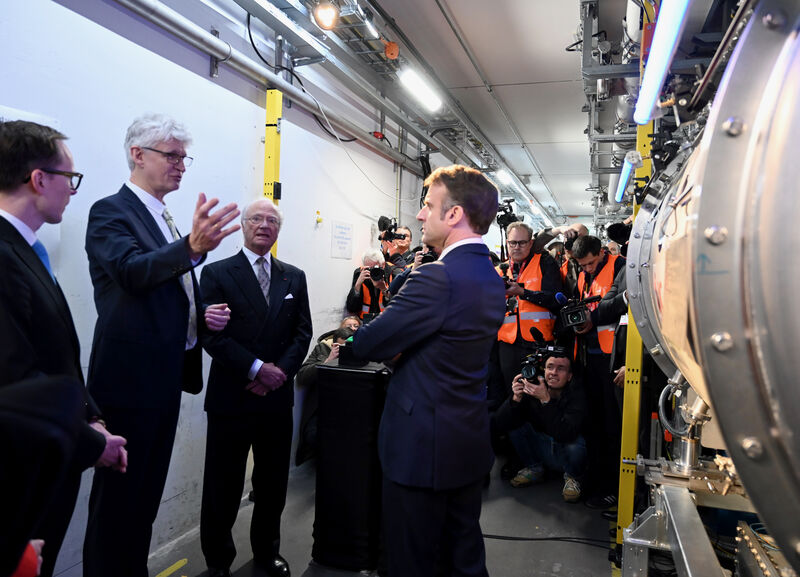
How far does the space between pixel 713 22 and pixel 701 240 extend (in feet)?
4.82

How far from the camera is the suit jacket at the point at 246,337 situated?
6.46ft

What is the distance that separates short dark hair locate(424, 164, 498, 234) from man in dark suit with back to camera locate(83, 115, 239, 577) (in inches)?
25.7

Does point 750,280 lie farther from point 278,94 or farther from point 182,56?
point 278,94

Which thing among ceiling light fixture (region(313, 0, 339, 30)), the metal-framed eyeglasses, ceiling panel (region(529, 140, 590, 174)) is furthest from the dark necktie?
ceiling panel (region(529, 140, 590, 174))

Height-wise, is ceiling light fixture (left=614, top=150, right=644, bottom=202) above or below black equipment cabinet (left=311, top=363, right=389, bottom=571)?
above

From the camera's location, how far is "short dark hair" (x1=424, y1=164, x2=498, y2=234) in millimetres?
1530

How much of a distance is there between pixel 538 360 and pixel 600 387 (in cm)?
44

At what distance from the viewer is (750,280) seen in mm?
442

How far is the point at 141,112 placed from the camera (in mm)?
2086

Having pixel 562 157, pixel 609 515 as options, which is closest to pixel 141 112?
pixel 609 515

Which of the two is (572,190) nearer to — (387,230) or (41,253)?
(387,230)

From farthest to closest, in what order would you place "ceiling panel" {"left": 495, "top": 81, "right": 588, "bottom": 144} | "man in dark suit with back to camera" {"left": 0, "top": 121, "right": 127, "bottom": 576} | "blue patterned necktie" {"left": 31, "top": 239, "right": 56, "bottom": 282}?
"ceiling panel" {"left": 495, "top": 81, "right": 588, "bottom": 144}, "blue patterned necktie" {"left": 31, "top": 239, "right": 56, "bottom": 282}, "man in dark suit with back to camera" {"left": 0, "top": 121, "right": 127, "bottom": 576}

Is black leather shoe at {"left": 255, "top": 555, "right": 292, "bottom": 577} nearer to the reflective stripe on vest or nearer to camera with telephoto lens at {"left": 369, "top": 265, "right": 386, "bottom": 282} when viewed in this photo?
camera with telephoto lens at {"left": 369, "top": 265, "right": 386, "bottom": 282}

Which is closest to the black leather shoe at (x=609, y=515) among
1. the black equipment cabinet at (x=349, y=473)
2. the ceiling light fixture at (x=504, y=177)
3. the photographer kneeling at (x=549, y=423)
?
the photographer kneeling at (x=549, y=423)
